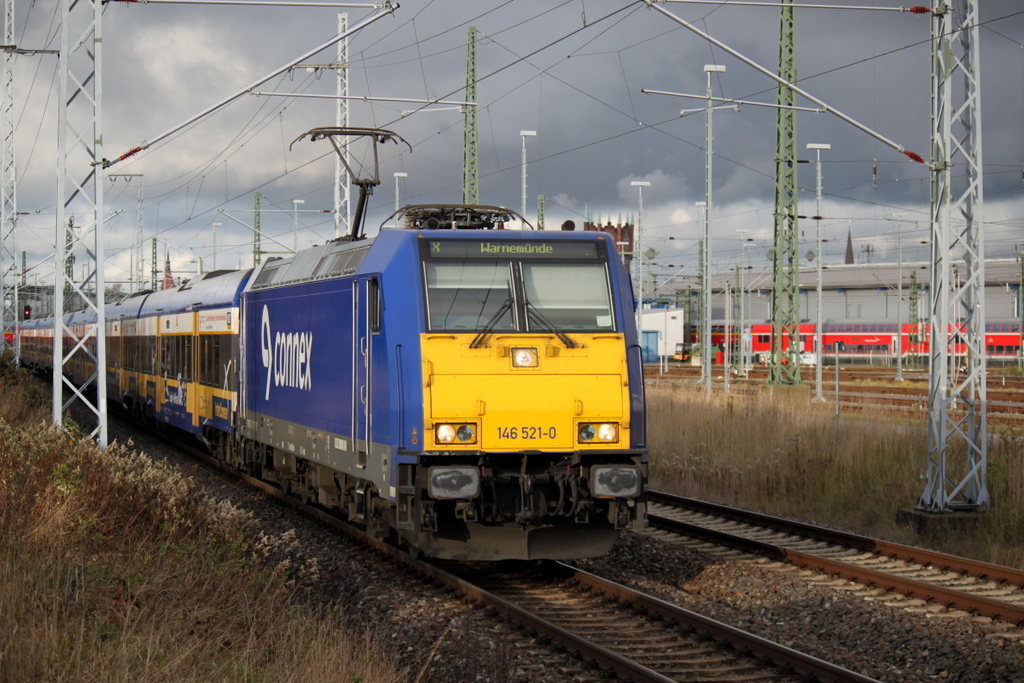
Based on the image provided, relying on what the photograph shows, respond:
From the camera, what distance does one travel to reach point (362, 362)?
10.6 m

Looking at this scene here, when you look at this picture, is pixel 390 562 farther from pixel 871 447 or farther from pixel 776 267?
pixel 776 267

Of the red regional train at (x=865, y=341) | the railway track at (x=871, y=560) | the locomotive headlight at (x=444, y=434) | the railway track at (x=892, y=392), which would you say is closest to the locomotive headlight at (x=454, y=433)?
the locomotive headlight at (x=444, y=434)

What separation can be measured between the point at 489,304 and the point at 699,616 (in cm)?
337

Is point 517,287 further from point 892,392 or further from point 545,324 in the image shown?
point 892,392

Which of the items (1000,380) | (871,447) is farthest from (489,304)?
(1000,380)

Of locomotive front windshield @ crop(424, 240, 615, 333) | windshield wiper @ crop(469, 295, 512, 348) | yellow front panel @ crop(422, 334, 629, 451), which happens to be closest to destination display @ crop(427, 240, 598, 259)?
locomotive front windshield @ crop(424, 240, 615, 333)

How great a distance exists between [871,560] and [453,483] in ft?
16.9

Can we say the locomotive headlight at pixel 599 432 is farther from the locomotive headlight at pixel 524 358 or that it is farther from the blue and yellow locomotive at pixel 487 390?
the locomotive headlight at pixel 524 358

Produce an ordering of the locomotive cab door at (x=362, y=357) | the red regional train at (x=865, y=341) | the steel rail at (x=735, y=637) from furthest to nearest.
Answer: the red regional train at (x=865, y=341)
the locomotive cab door at (x=362, y=357)
the steel rail at (x=735, y=637)

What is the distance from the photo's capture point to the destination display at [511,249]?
33.1 feet

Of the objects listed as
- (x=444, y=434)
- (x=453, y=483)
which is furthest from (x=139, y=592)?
(x=444, y=434)

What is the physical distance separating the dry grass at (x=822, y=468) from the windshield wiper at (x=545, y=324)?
218 inches

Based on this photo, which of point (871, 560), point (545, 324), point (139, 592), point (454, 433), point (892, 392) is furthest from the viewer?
point (892, 392)

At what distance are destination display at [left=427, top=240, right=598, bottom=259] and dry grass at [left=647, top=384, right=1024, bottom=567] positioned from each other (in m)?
5.74
